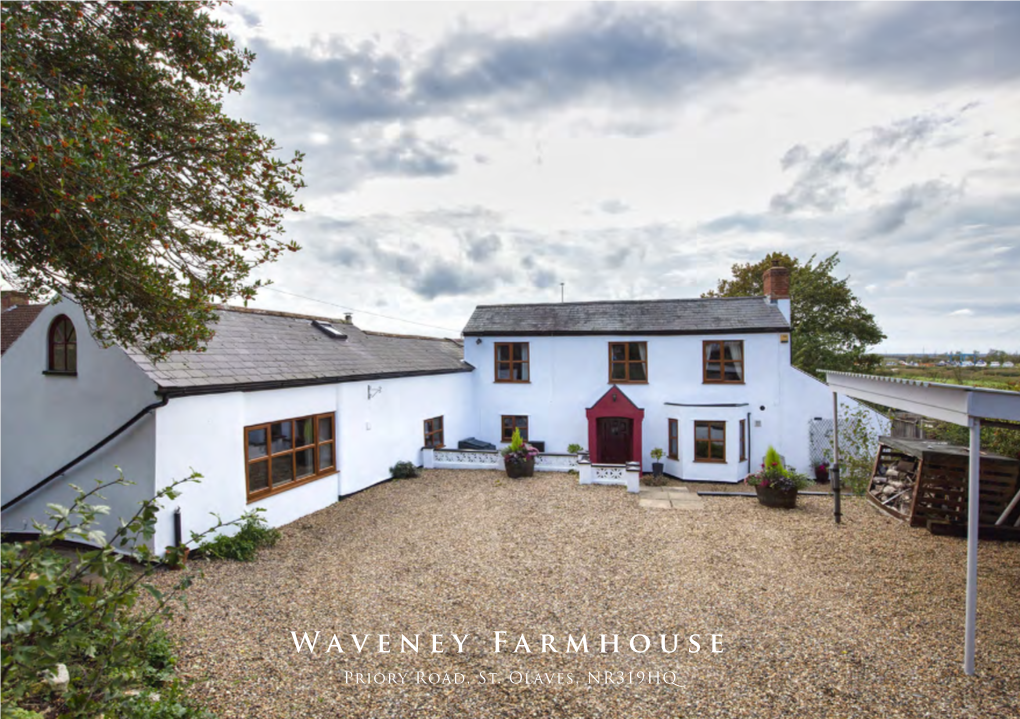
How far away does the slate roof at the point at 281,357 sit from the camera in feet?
30.2

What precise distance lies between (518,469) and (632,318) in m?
7.73

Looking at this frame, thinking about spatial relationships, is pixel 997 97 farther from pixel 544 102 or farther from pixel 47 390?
pixel 47 390

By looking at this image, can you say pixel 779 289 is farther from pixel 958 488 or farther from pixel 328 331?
pixel 328 331

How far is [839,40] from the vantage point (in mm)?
7105

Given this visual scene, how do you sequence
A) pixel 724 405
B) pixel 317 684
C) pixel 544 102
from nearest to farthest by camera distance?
pixel 317 684, pixel 544 102, pixel 724 405

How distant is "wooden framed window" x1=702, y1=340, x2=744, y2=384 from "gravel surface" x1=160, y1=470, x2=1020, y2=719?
23.4 ft

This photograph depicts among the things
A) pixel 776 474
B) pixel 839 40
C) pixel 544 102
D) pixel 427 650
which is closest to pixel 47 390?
pixel 427 650

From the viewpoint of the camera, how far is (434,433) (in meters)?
18.0

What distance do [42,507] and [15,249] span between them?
274 inches

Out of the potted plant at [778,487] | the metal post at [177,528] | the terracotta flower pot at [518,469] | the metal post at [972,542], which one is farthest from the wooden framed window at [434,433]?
the metal post at [972,542]

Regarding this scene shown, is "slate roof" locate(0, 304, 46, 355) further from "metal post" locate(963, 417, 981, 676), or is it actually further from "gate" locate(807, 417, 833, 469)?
"gate" locate(807, 417, 833, 469)

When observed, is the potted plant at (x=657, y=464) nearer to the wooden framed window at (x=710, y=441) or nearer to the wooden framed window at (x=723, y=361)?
the wooden framed window at (x=710, y=441)

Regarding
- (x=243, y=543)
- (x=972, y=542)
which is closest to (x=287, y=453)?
(x=243, y=543)

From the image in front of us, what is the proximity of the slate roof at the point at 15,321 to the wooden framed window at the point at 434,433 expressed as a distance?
A: 17.0m
